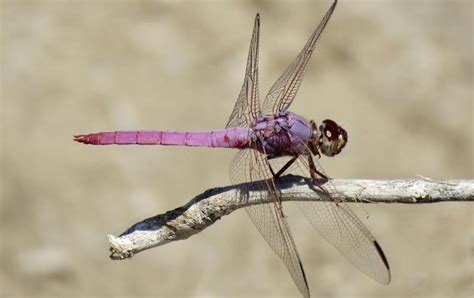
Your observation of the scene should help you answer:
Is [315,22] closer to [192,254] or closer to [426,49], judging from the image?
[426,49]

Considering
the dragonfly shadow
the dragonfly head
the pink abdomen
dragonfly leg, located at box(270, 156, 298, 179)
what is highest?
the pink abdomen

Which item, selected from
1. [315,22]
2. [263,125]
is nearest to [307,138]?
[263,125]

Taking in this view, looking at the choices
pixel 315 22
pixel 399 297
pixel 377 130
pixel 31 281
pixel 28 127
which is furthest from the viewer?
pixel 315 22

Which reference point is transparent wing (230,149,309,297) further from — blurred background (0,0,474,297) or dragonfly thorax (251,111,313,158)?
blurred background (0,0,474,297)

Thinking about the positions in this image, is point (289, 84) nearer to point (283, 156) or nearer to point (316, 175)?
point (283, 156)

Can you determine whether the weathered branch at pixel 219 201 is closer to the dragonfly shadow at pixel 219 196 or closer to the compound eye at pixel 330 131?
the dragonfly shadow at pixel 219 196

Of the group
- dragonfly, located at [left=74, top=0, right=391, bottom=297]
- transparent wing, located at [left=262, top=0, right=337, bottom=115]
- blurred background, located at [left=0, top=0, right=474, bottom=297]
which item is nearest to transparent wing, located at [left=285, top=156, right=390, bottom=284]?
dragonfly, located at [left=74, top=0, right=391, bottom=297]

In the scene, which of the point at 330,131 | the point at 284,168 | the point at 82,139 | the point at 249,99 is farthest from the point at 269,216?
the point at 82,139
